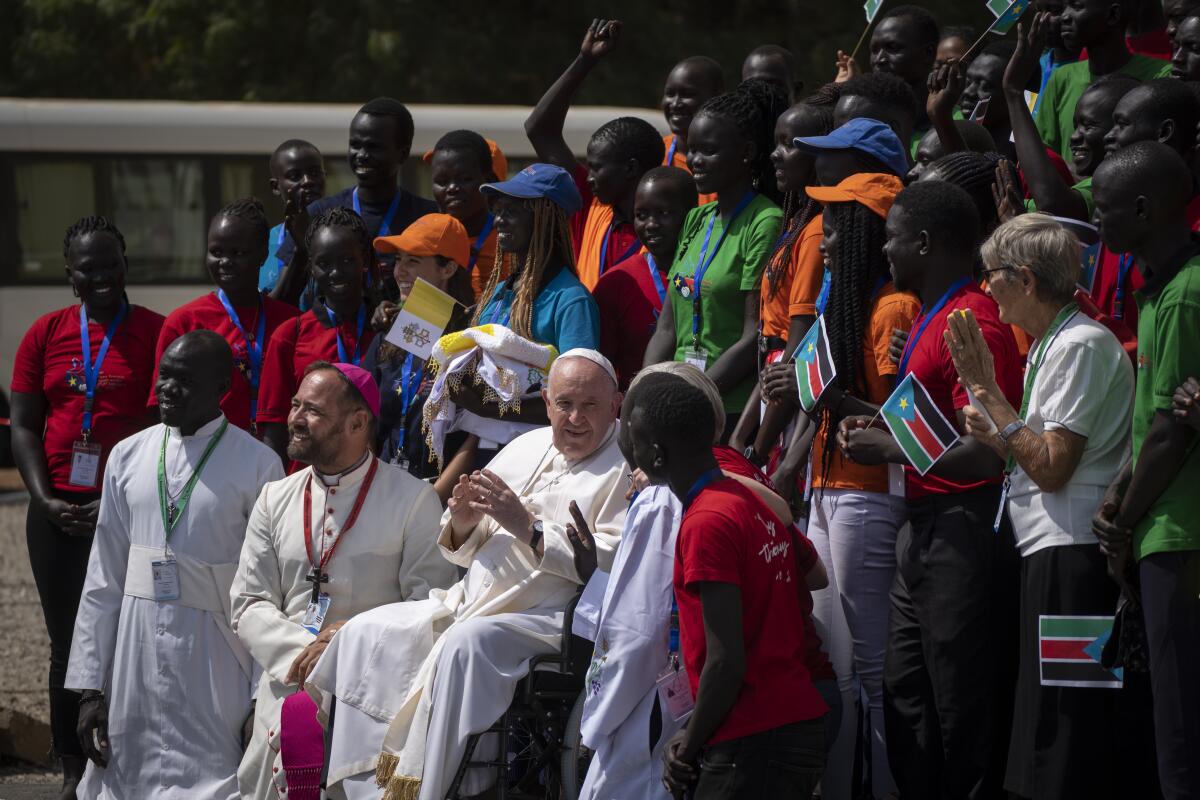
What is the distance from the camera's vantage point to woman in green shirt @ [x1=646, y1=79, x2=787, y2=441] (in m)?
6.40

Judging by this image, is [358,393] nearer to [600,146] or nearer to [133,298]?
[600,146]

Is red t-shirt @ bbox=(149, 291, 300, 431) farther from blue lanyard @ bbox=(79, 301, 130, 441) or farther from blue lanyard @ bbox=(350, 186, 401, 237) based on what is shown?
blue lanyard @ bbox=(350, 186, 401, 237)

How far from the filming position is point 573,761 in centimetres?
555

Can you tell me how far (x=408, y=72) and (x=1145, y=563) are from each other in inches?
586

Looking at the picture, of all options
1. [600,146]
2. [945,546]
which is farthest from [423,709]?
[600,146]

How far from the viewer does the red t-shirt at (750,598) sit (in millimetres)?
4531

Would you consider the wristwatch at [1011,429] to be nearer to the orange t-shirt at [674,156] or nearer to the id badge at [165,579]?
the id badge at [165,579]

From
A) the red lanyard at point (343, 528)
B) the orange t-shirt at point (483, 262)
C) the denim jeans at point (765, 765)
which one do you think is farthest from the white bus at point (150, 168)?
the denim jeans at point (765, 765)

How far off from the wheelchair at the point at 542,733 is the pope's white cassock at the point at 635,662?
57 centimetres

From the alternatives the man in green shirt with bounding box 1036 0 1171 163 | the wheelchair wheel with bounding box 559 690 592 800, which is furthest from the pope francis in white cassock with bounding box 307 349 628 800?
the man in green shirt with bounding box 1036 0 1171 163

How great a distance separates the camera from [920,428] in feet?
16.5

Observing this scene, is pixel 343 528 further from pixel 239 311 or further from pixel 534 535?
pixel 239 311

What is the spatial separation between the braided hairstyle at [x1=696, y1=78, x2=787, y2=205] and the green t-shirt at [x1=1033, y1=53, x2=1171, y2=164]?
47.0 inches

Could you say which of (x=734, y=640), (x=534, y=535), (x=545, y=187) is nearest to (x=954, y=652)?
(x=734, y=640)
